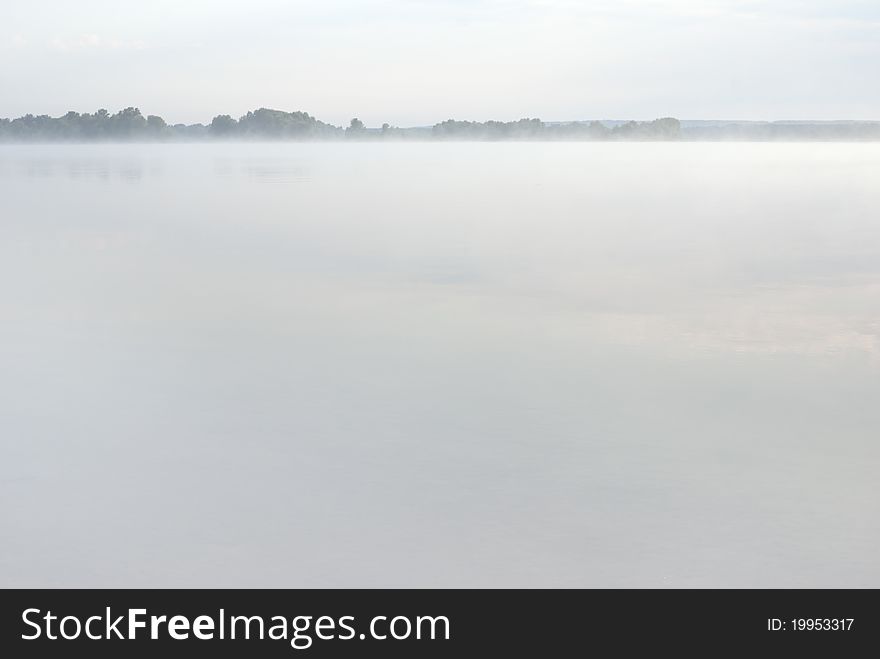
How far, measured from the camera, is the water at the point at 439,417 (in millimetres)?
3941

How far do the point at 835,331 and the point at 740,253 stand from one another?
4.73 m

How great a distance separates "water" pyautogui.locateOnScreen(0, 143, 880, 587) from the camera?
155 inches

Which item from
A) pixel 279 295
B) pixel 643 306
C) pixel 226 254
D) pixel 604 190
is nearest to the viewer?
pixel 643 306

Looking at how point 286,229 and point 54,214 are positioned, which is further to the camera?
point 54,214

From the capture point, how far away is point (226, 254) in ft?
39.6

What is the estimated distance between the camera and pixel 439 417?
5523 millimetres
